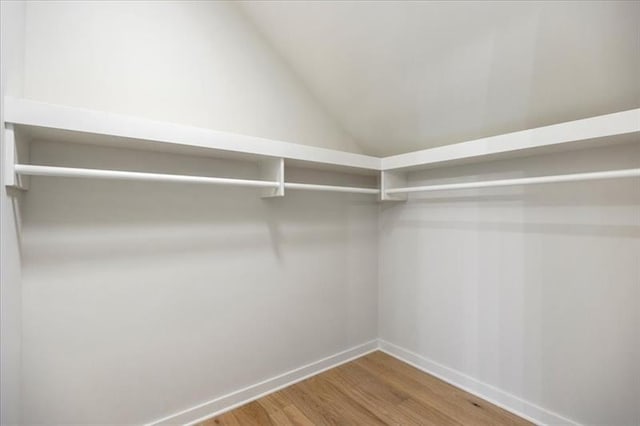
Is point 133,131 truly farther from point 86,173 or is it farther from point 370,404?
point 370,404

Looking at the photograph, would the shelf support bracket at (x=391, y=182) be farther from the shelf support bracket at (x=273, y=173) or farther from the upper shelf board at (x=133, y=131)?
the shelf support bracket at (x=273, y=173)

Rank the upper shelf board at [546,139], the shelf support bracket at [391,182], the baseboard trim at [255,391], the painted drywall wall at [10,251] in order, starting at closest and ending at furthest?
the painted drywall wall at [10,251] < the upper shelf board at [546,139] < the baseboard trim at [255,391] < the shelf support bracket at [391,182]

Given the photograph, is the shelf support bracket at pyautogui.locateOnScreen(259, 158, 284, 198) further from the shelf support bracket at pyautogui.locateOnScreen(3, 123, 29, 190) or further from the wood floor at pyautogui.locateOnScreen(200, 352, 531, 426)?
the wood floor at pyautogui.locateOnScreen(200, 352, 531, 426)

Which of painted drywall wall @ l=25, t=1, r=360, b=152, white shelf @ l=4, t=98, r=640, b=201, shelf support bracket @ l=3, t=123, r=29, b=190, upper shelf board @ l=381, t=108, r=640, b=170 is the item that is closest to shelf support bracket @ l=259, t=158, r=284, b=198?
white shelf @ l=4, t=98, r=640, b=201

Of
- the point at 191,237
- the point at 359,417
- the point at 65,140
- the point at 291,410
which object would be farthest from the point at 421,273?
the point at 65,140

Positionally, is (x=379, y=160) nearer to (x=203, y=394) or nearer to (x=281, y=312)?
(x=281, y=312)

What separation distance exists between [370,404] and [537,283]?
1.14 m

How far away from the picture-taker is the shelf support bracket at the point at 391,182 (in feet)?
7.13

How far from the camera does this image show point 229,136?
1.51 m

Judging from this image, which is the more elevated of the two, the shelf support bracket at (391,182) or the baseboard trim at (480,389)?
the shelf support bracket at (391,182)

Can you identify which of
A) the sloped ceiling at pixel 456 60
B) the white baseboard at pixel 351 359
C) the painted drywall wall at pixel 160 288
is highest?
the sloped ceiling at pixel 456 60

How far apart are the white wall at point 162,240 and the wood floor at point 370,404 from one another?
167 millimetres

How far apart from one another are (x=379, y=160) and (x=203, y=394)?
69.5 inches

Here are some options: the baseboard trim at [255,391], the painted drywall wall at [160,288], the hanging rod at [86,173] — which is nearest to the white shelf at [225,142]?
the hanging rod at [86,173]
